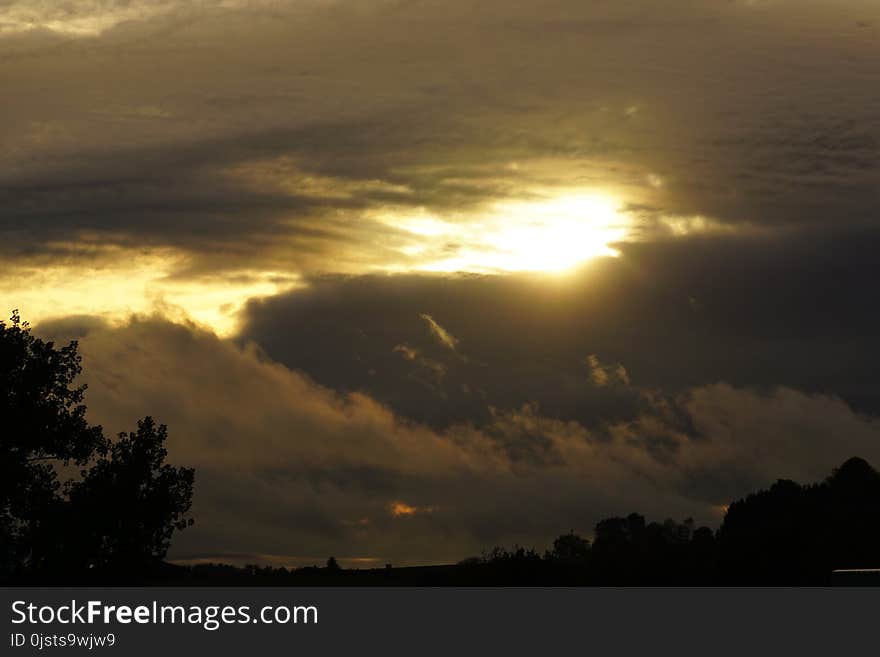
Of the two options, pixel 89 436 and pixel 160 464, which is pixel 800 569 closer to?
pixel 160 464

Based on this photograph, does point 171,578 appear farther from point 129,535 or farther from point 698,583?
point 698,583

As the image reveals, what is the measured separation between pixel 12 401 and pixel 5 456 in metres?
3.13

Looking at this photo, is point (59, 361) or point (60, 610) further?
point (59, 361)

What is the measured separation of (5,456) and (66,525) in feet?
23.5

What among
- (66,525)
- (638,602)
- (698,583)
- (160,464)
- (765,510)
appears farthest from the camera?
(765,510)

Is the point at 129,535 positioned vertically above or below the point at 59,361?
below

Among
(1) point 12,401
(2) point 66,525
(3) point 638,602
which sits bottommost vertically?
(3) point 638,602

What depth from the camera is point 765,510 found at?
161000 mm

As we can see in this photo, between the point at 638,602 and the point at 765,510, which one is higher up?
the point at 765,510

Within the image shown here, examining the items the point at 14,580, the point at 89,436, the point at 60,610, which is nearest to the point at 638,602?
the point at 60,610

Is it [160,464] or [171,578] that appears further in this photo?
[160,464]

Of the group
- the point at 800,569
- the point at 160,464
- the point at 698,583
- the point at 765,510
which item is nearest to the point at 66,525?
the point at 160,464

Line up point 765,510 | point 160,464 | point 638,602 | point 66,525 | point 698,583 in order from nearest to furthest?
1. point 638,602
2. point 66,525
3. point 160,464
4. point 698,583
5. point 765,510

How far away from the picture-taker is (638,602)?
38.3 meters
